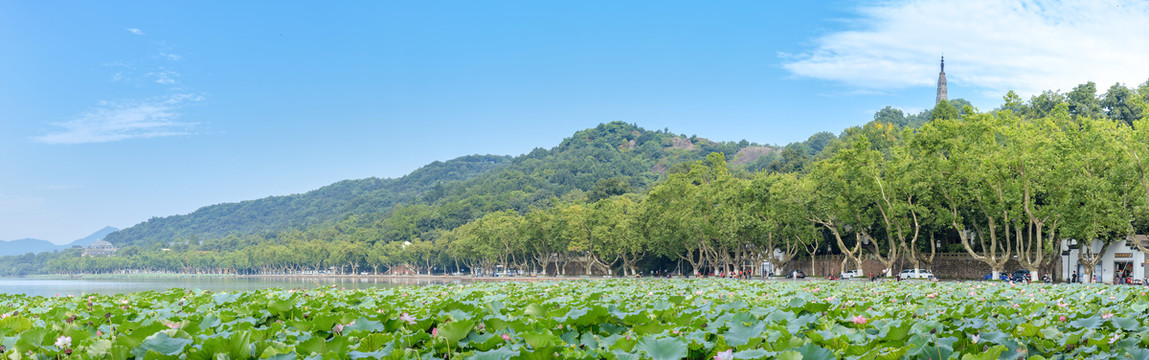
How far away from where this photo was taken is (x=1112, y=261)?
54.8 metres

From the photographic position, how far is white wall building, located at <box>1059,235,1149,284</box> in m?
52.6

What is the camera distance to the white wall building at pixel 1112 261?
5262cm

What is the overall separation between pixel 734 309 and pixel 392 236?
496 feet

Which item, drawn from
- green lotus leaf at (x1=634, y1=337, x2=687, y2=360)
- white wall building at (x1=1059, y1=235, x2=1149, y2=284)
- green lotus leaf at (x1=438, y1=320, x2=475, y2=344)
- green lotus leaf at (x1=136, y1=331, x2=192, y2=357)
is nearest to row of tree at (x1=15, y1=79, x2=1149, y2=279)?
white wall building at (x1=1059, y1=235, x2=1149, y2=284)

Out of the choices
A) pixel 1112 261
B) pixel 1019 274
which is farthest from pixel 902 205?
pixel 1112 261

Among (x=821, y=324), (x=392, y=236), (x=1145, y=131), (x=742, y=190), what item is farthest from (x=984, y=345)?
(x=392, y=236)

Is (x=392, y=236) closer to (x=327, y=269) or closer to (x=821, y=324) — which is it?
(x=327, y=269)

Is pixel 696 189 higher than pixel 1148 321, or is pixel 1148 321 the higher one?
pixel 696 189

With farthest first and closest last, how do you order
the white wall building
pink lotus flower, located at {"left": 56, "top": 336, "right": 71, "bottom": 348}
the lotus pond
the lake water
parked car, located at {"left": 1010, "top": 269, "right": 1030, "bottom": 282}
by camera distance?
the lake water → the white wall building → parked car, located at {"left": 1010, "top": 269, "right": 1030, "bottom": 282} → pink lotus flower, located at {"left": 56, "top": 336, "right": 71, "bottom": 348} → the lotus pond

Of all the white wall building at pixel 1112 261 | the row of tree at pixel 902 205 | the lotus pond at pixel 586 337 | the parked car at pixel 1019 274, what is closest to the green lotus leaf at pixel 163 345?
the lotus pond at pixel 586 337

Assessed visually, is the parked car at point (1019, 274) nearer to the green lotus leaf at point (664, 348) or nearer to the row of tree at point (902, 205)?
the row of tree at point (902, 205)

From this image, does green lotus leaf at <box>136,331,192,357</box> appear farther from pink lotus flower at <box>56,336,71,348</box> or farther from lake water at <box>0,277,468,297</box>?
lake water at <box>0,277,468,297</box>

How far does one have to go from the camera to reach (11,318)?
7.04 meters

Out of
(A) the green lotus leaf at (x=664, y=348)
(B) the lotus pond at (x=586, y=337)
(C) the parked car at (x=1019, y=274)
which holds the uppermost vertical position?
(A) the green lotus leaf at (x=664, y=348)
